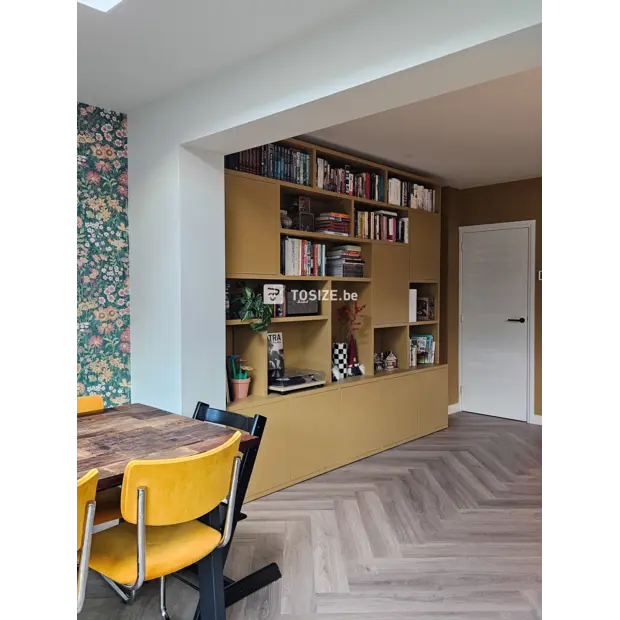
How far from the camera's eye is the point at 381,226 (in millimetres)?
4305

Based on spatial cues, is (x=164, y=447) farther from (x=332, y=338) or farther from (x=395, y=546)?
(x=332, y=338)

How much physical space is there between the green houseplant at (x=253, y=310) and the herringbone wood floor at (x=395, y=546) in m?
1.11

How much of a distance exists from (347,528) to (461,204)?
3.76 metres

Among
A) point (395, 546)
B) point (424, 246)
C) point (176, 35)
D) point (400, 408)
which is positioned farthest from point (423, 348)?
point (176, 35)

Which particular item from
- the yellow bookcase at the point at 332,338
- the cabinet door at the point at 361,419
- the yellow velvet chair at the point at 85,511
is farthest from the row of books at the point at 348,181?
the yellow velvet chair at the point at 85,511

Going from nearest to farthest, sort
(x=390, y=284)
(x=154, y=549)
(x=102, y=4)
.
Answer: (x=154, y=549)
(x=102, y=4)
(x=390, y=284)

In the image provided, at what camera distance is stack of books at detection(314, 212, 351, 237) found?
388cm

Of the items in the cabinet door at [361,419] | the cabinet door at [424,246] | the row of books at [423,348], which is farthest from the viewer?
the row of books at [423,348]

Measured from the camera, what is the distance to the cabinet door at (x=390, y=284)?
4.25 metres

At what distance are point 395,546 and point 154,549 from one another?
4.75ft

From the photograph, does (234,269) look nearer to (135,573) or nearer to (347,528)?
(347,528)

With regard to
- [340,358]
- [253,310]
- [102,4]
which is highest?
[102,4]

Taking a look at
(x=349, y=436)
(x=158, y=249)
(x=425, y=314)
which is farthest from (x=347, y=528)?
(x=425, y=314)

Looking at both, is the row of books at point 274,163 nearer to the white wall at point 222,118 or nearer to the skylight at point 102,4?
the white wall at point 222,118
